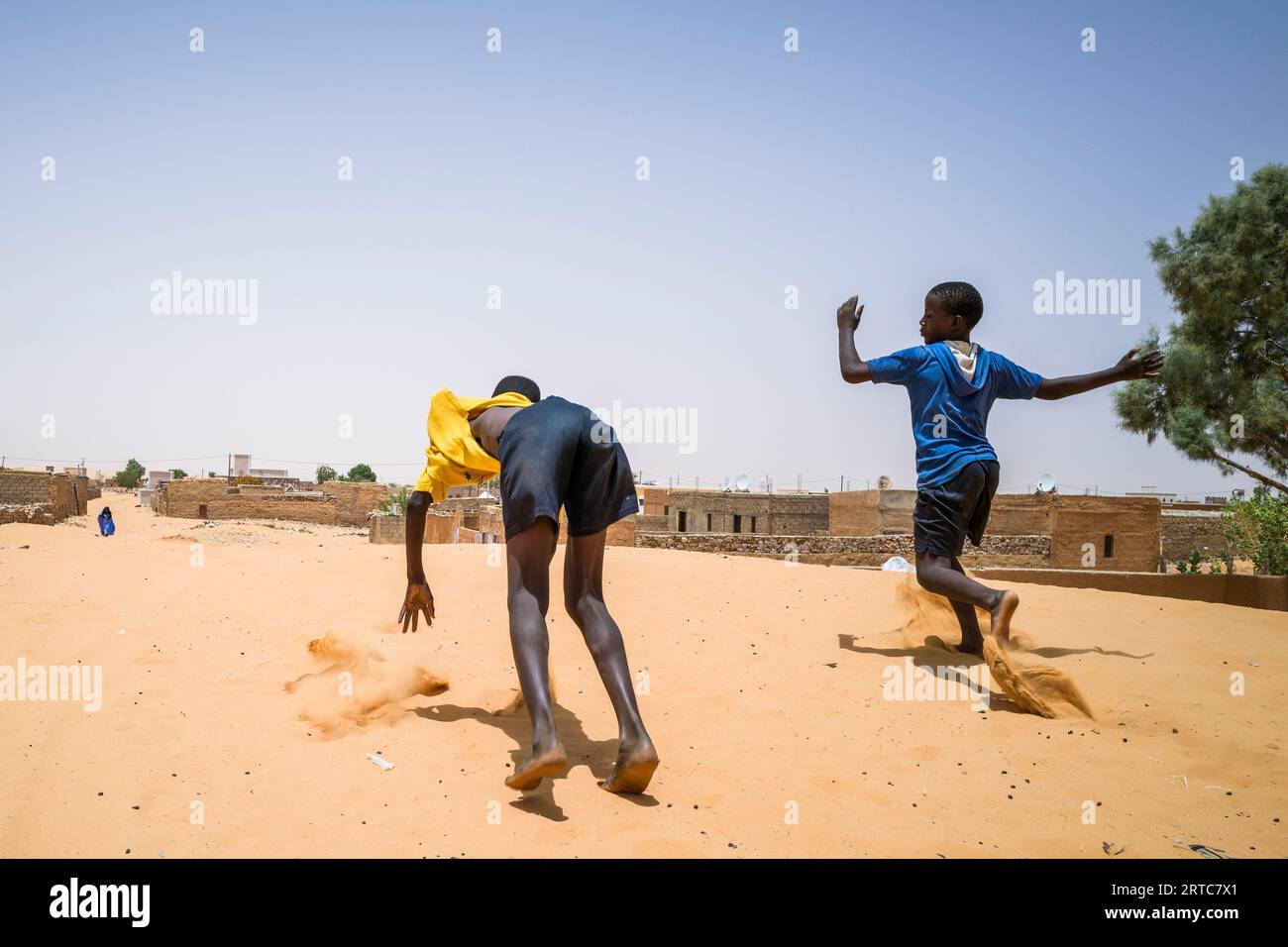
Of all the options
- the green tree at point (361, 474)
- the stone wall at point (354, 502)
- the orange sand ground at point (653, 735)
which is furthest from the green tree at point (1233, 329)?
the green tree at point (361, 474)

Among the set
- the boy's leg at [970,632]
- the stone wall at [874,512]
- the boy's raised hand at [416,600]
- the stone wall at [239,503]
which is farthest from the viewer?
the stone wall at [239,503]

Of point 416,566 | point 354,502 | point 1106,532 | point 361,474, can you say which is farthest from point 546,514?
point 361,474

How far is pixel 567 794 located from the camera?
2.94 m

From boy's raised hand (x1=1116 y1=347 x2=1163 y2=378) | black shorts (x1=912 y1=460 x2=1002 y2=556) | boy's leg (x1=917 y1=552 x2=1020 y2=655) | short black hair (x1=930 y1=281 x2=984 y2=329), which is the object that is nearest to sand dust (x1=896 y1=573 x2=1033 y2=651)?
boy's leg (x1=917 y1=552 x2=1020 y2=655)

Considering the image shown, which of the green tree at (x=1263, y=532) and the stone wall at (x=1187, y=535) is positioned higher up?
the green tree at (x=1263, y=532)

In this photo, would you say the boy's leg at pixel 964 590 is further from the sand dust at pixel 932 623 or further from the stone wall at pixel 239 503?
the stone wall at pixel 239 503

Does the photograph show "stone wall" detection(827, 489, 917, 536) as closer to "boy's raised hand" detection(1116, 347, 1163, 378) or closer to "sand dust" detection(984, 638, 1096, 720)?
"boy's raised hand" detection(1116, 347, 1163, 378)

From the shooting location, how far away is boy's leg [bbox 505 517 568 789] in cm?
273

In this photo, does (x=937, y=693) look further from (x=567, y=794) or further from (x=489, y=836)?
(x=489, y=836)

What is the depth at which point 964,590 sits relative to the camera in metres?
4.21

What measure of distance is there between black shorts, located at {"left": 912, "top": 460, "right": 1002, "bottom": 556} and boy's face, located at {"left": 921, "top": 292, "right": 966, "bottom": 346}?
0.74 metres

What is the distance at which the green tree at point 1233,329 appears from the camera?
1576 cm

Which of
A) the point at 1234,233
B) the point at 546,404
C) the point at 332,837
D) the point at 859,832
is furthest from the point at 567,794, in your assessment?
the point at 1234,233

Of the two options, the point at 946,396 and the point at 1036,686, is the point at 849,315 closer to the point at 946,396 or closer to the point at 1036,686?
the point at 946,396
